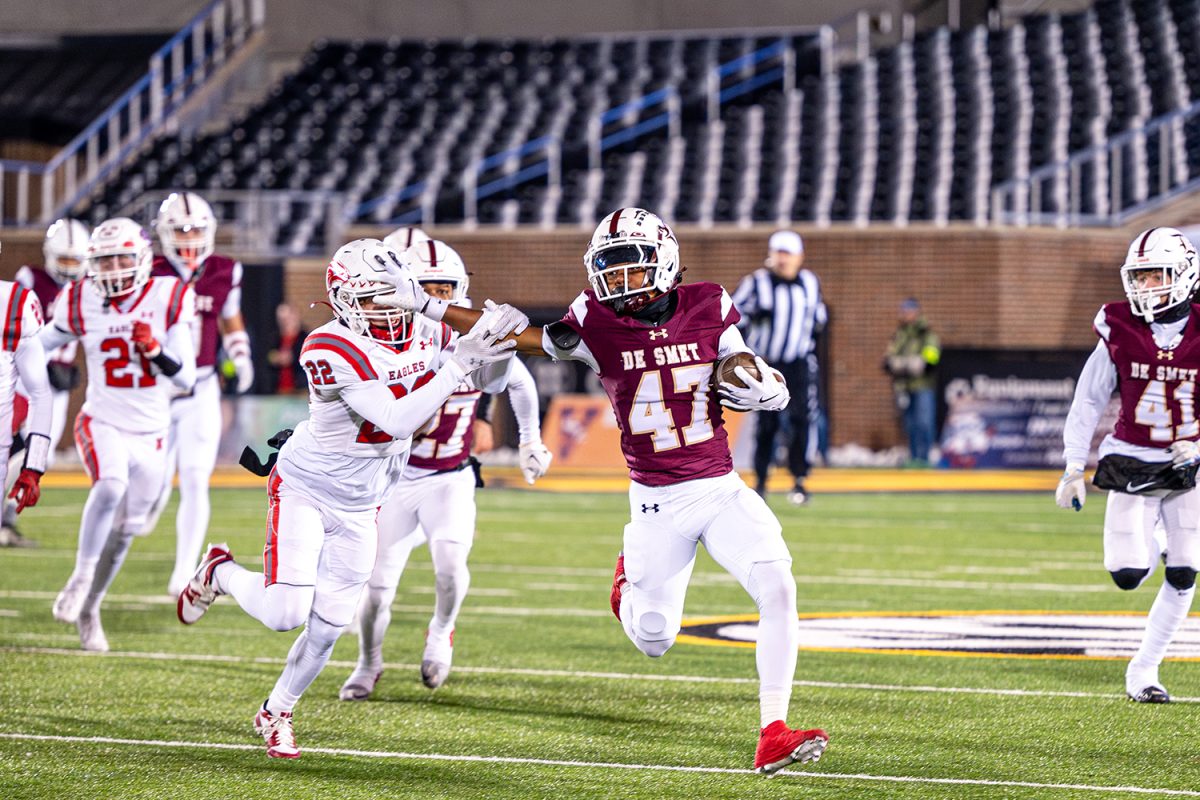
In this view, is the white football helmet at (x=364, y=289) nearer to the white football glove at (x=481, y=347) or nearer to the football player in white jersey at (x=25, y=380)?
the white football glove at (x=481, y=347)

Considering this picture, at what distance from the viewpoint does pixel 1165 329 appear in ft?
20.2

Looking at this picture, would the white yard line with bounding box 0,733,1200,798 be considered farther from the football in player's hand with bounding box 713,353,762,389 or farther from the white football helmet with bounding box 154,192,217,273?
the white football helmet with bounding box 154,192,217,273

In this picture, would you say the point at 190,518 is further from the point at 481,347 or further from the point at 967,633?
the point at 481,347

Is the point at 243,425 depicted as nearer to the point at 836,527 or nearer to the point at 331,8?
the point at 836,527

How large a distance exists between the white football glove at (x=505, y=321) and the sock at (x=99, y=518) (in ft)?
9.77

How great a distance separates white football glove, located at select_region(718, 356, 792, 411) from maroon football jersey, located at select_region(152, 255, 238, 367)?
4422 mm

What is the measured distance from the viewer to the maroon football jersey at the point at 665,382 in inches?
210

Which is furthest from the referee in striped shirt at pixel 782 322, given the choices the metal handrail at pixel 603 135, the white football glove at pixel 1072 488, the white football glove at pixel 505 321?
the metal handrail at pixel 603 135

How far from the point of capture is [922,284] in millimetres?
19156

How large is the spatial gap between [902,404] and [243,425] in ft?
20.7

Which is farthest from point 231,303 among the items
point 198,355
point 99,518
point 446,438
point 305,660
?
point 305,660

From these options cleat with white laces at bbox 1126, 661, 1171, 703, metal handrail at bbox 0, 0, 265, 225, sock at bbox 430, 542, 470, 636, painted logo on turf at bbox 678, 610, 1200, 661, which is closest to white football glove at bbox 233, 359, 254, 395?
painted logo on turf at bbox 678, 610, 1200, 661

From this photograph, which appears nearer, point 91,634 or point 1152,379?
point 1152,379

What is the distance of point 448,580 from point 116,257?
2117 millimetres
